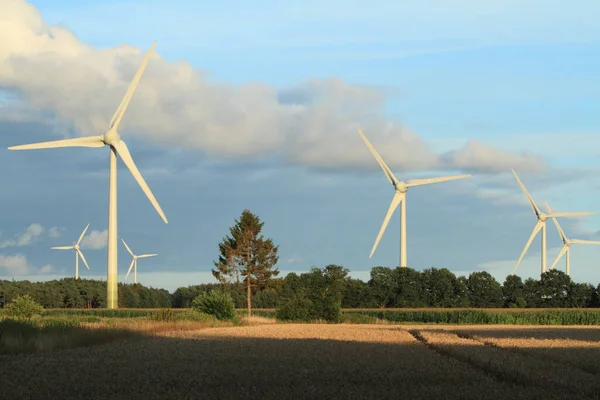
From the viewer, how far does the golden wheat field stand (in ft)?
74.6

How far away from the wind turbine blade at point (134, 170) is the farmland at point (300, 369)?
3097 cm

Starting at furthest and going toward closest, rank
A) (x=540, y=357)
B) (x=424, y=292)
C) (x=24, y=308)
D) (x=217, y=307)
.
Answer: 1. (x=424, y=292)
2. (x=24, y=308)
3. (x=217, y=307)
4. (x=540, y=357)

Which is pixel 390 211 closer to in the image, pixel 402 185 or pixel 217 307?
pixel 402 185

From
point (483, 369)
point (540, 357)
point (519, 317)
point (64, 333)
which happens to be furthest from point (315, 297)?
point (483, 369)

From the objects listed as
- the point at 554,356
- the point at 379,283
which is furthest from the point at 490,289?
the point at 554,356

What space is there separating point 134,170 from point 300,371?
2139 inches

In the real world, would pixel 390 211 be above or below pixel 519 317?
above

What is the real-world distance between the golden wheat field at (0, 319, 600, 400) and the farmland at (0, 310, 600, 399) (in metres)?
0.04

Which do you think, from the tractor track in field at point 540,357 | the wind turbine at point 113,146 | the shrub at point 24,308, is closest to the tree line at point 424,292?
the wind turbine at point 113,146

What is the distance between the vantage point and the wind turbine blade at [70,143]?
77.6 m

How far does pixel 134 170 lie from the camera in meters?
78.8

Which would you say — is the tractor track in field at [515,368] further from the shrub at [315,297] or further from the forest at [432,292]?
the forest at [432,292]

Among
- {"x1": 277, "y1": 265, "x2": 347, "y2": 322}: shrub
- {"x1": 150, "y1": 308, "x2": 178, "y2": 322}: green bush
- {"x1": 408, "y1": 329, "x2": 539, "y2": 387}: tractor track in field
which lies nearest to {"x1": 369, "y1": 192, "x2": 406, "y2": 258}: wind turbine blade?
{"x1": 277, "y1": 265, "x2": 347, "y2": 322}: shrub

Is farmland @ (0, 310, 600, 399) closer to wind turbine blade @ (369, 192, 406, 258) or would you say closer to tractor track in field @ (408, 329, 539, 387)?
tractor track in field @ (408, 329, 539, 387)
